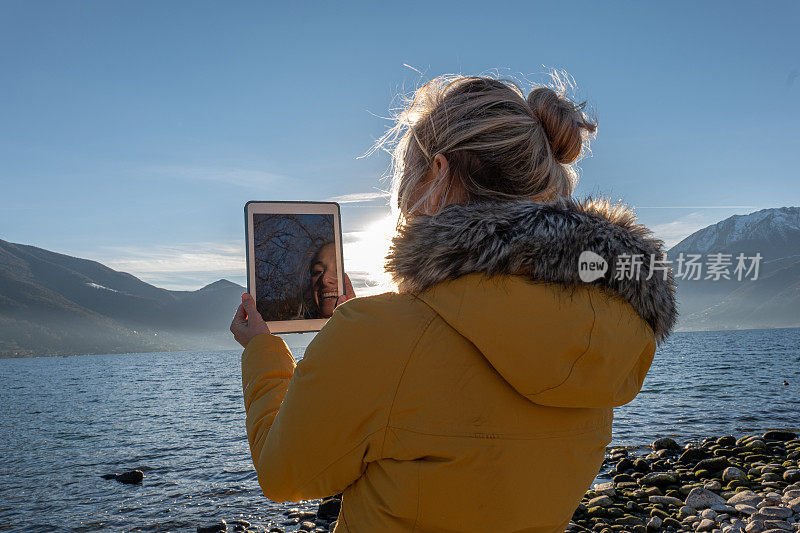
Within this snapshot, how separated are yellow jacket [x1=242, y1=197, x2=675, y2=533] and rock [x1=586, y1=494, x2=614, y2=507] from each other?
10095 mm

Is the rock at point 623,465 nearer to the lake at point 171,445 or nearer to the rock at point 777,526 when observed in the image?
the lake at point 171,445

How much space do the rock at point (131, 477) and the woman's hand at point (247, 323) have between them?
54.7 feet

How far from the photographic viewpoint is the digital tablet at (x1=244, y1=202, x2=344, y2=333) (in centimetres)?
203

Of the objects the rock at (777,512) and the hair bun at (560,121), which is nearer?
the hair bun at (560,121)

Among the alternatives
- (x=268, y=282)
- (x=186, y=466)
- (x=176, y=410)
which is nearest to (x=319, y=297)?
(x=268, y=282)

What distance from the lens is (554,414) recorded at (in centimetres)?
148

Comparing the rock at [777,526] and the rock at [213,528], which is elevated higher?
the rock at [777,526]

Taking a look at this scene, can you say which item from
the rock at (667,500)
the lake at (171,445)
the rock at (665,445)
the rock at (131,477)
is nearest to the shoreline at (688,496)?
the rock at (667,500)

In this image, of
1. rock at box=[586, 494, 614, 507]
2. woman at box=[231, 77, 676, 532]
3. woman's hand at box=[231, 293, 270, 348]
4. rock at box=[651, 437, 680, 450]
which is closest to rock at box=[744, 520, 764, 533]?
rock at box=[586, 494, 614, 507]

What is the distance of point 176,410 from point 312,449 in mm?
38794

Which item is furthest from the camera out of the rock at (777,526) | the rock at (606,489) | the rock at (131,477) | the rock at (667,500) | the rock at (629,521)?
the rock at (131,477)

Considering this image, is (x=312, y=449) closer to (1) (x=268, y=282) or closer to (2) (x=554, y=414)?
(2) (x=554, y=414)

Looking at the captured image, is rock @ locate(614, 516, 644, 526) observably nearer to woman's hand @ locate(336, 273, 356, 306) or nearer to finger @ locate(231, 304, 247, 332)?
woman's hand @ locate(336, 273, 356, 306)

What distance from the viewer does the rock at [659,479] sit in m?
11.6
